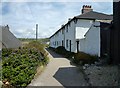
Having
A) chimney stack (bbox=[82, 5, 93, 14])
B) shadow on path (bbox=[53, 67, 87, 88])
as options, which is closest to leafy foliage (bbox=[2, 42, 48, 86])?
shadow on path (bbox=[53, 67, 87, 88])

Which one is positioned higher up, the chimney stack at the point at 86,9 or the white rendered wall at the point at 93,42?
the chimney stack at the point at 86,9

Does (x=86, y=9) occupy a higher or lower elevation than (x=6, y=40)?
higher

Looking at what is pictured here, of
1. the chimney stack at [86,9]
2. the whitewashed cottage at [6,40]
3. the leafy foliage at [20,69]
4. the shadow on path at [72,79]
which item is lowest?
the whitewashed cottage at [6,40]

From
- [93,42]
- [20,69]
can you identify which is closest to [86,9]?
[93,42]

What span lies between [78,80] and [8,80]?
4165 mm

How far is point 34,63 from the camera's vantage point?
53.6ft

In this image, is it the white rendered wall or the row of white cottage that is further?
the white rendered wall

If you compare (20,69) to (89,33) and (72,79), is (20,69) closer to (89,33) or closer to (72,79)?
(72,79)

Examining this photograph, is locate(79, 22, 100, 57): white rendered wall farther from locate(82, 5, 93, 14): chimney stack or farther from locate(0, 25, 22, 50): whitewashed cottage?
locate(82, 5, 93, 14): chimney stack

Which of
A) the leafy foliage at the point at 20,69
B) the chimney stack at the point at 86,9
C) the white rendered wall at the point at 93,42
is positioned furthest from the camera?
the chimney stack at the point at 86,9

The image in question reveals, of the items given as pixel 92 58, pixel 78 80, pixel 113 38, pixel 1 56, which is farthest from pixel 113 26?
pixel 1 56

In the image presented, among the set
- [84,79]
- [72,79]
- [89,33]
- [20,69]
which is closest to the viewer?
[84,79]

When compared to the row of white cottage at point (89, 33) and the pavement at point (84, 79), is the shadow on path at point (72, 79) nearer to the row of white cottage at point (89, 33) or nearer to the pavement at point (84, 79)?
the pavement at point (84, 79)

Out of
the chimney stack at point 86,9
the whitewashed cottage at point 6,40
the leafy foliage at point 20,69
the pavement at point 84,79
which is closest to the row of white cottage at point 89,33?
the chimney stack at point 86,9
